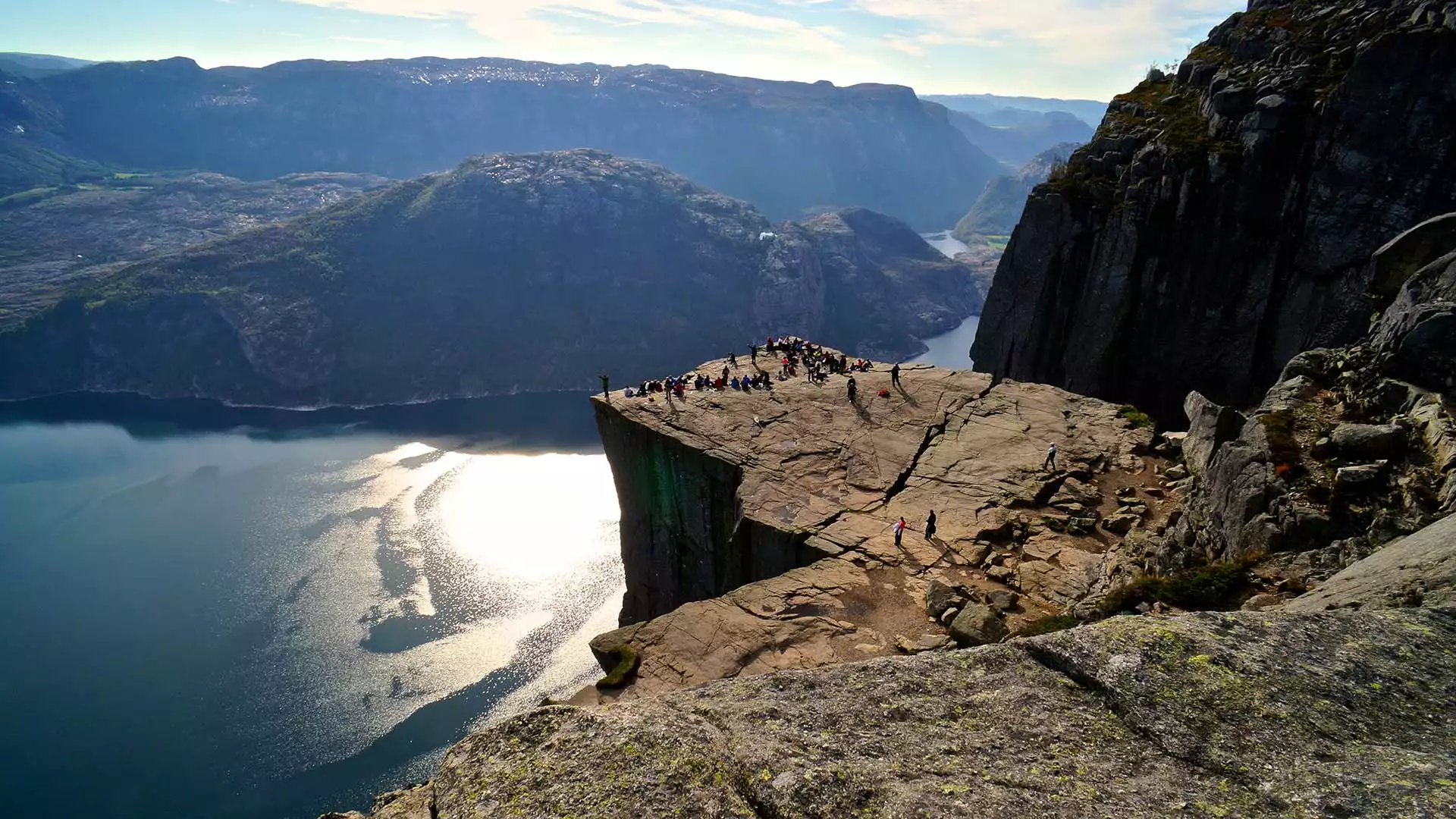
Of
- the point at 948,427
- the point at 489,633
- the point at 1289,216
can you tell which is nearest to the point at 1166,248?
the point at 1289,216

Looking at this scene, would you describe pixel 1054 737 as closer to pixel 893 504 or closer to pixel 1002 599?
pixel 1002 599

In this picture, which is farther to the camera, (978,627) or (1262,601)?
(978,627)

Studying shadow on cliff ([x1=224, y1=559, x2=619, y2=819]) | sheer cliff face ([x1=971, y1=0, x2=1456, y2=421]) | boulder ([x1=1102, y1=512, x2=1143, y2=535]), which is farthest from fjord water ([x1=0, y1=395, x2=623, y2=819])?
boulder ([x1=1102, y1=512, x2=1143, y2=535])

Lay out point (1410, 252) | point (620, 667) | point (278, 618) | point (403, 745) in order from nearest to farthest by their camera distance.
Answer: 1. point (620, 667)
2. point (1410, 252)
3. point (403, 745)
4. point (278, 618)

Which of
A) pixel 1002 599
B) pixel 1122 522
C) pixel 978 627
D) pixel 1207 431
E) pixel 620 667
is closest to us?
pixel 978 627

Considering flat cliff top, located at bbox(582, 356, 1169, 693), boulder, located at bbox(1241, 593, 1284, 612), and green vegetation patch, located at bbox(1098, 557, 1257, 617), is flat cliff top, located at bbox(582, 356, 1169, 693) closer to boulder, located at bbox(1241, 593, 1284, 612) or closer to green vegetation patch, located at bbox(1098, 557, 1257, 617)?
green vegetation patch, located at bbox(1098, 557, 1257, 617)

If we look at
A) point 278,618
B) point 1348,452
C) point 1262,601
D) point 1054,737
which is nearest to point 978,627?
point 1262,601

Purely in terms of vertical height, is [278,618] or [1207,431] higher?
[1207,431]

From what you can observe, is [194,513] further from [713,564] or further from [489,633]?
[713,564]
